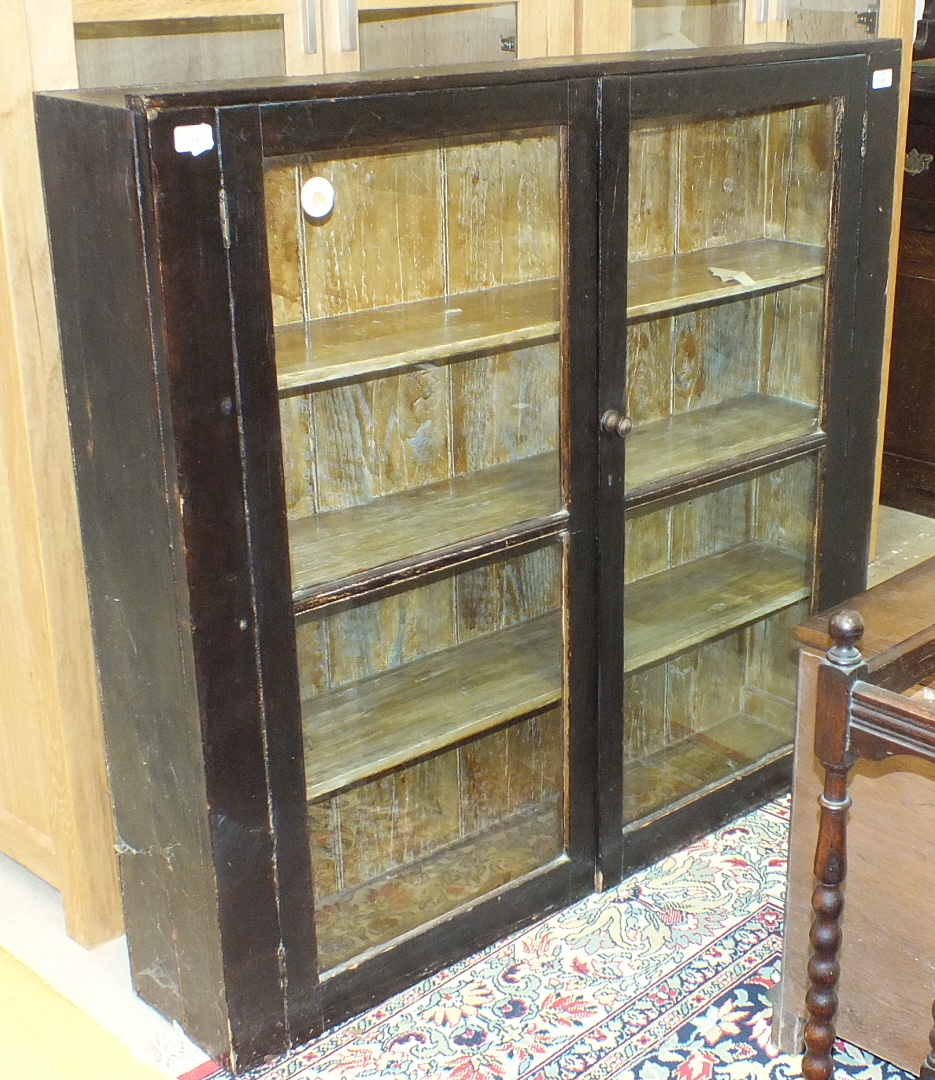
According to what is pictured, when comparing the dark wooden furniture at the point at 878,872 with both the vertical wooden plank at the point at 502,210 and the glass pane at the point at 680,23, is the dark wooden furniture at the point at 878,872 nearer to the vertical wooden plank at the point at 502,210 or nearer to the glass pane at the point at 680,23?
the vertical wooden plank at the point at 502,210

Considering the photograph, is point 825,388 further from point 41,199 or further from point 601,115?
point 41,199

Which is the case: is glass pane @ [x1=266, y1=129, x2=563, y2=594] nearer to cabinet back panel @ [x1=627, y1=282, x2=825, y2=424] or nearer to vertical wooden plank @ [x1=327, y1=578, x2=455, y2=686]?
vertical wooden plank @ [x1=327, y1=578, x2=455, y2=686]

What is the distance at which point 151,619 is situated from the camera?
200cm

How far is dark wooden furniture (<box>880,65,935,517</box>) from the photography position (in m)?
4.11

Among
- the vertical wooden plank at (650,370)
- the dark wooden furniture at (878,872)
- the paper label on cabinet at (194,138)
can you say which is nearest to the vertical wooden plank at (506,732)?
the vertical wooden plank at (650,370)

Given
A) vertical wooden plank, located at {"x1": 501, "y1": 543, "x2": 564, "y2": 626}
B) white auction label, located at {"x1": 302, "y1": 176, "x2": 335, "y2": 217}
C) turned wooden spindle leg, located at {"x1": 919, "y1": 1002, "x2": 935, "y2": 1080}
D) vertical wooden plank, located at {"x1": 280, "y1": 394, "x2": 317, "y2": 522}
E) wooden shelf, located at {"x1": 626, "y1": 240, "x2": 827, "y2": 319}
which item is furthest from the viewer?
wooden shelf, located at {"x1": 626, "y1": 240, "x2": 827, "y2": 319}

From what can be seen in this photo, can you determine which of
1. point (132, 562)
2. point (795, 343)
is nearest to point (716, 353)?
point (795, 343)

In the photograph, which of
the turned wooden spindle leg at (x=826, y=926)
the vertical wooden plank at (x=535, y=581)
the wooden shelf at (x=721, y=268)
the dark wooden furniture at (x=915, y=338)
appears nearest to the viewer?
the turned wooden spindle leg at (x=826, y=926)

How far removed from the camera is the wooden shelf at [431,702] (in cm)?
227

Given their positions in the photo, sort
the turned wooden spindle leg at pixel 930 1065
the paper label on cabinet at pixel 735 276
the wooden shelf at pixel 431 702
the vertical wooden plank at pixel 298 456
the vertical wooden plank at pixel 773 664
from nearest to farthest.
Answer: the turned wooden spindle leg at pixel 930 1065, the vertical wooden plank at pixel 298 456, the wooden shelf at pixel 431 702, the paper label on cabinet at pixel 735 276, the vertical wooden plank at pixel 773 664

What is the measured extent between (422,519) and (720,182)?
0.91m

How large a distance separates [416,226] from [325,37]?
0.33 metres

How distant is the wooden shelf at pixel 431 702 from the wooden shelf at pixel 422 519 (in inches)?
8.6

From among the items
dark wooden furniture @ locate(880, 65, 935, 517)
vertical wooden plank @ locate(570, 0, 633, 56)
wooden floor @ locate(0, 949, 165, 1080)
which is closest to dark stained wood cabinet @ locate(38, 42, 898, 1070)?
vertical wooden plank @ locate(570, 0, 633, 56)
